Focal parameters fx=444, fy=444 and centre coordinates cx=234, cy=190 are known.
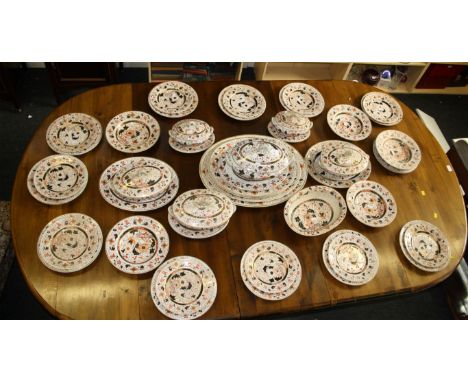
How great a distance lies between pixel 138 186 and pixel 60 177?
0.42 meters

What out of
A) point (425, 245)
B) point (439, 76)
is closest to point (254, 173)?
point (425, 245)

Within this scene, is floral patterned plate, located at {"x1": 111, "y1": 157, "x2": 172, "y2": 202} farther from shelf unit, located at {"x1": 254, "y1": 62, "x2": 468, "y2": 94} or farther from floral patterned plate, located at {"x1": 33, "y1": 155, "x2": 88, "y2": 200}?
shelf unit, located at {"x1": 254, "y1": 62, "x2": 468, "y2": 94}

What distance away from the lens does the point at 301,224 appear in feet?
7.27

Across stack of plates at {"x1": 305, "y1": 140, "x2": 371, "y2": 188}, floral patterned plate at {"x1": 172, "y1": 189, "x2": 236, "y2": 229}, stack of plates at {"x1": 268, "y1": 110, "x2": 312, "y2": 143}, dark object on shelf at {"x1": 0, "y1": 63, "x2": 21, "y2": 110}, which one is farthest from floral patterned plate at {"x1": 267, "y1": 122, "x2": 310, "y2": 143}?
dark object on shelf at {"x1": 0, "y1": 63, "x2": 21, "y2": 110}

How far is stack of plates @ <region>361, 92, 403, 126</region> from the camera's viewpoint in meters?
2.70

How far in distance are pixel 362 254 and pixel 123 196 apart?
3.87 ft

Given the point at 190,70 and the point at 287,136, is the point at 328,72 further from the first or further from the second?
the point at 287,136

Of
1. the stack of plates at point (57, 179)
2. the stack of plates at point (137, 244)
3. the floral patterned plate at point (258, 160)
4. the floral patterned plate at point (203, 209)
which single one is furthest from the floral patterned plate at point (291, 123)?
the stack of plates at point (57, 179)

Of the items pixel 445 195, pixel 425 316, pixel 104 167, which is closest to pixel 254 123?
pixel 104 167

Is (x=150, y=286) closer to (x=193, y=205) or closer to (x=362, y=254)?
(x=193, y=205)

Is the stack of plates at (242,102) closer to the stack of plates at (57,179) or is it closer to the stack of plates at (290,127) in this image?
the stack of plates at (290,127)

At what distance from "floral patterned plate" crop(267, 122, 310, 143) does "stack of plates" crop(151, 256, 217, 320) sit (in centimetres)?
90

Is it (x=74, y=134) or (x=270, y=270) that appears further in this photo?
(x=74, y=134)

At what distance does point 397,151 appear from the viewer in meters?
2.57
